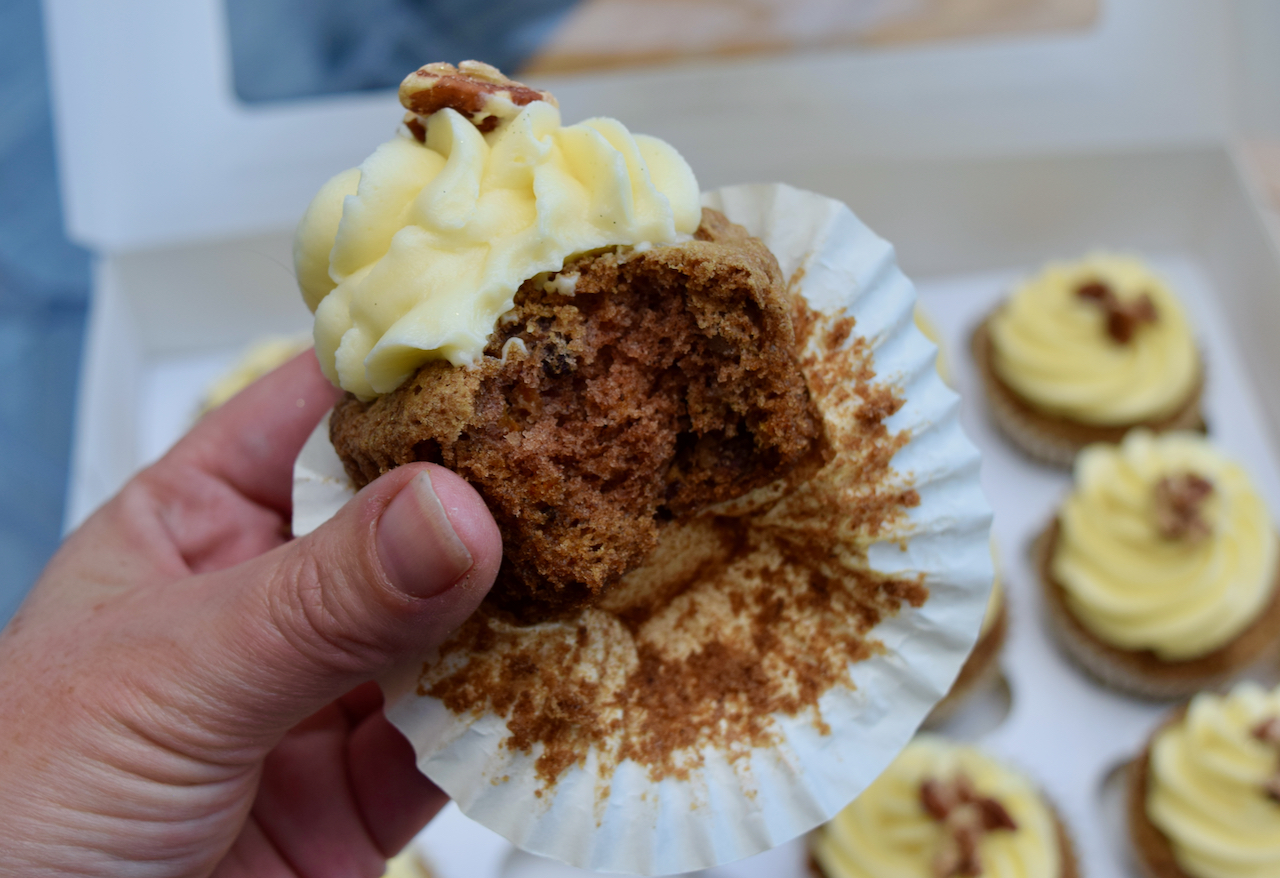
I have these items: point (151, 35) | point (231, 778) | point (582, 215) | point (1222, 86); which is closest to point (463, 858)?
point (231, 778)

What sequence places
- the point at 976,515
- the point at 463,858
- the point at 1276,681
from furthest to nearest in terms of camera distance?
the point at 1276,681
the point at 463,858
the point at 976,515

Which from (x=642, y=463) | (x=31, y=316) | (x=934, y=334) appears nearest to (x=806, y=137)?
(x=934, y=334)

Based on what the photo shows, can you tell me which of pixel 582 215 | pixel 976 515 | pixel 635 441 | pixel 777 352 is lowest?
pixel 976 515

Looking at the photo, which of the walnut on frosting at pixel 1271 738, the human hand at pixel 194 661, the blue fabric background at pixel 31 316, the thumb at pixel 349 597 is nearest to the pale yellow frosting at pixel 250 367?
the blue fabric background at pixel 31 316

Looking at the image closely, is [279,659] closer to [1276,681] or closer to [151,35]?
[151,35]

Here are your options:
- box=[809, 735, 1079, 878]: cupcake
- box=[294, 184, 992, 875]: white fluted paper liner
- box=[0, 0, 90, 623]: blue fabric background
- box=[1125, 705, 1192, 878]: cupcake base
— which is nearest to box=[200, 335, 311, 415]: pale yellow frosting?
box=[0, 0, 90, 623]: blue fabric background

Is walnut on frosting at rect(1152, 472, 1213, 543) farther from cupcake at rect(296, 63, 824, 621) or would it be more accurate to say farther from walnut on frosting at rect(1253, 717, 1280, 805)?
cupcake at rect(296, 63, 824, 621)
